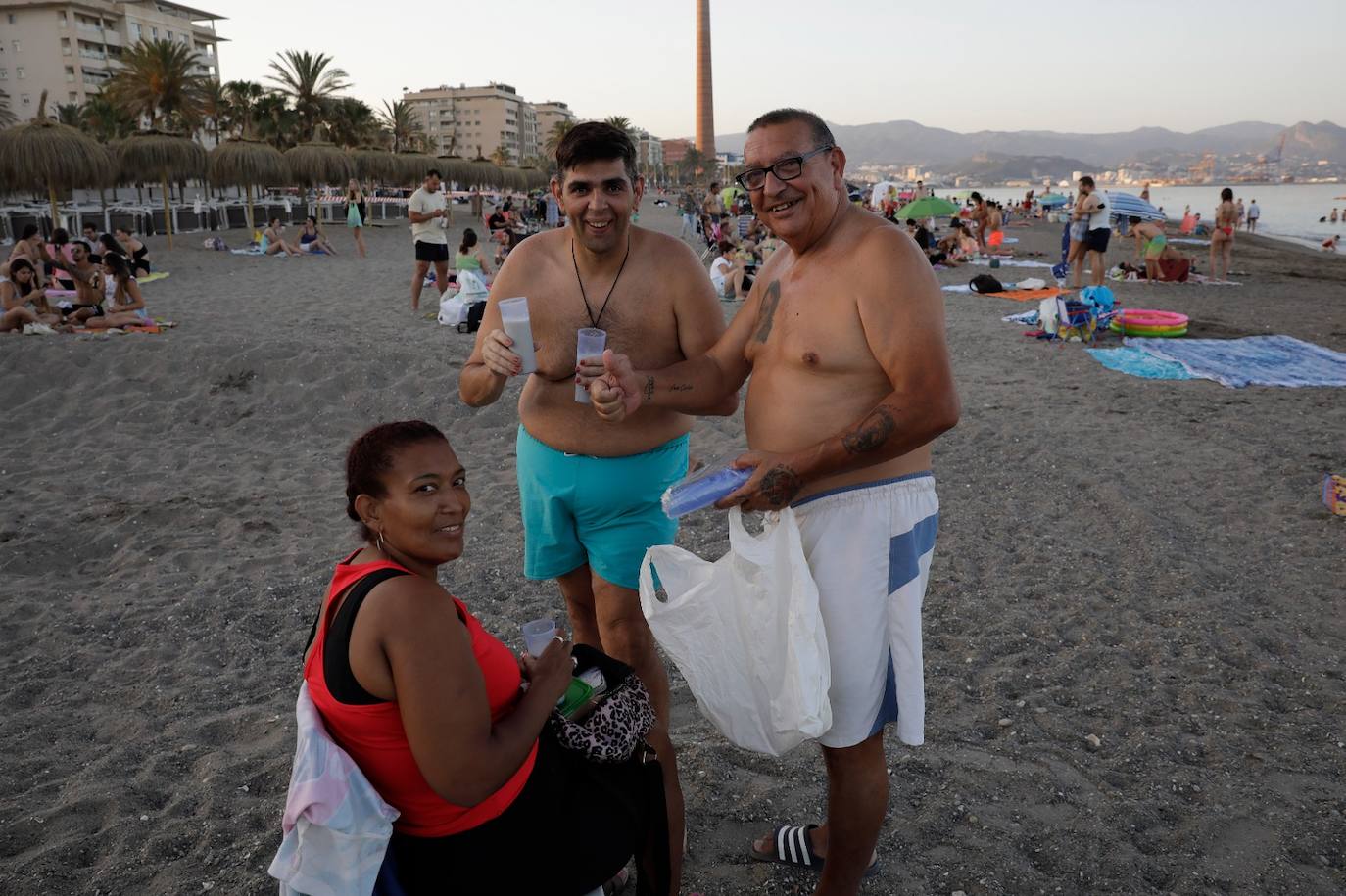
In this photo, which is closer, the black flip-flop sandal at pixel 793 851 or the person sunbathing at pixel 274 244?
the black flip-flop sandal at pixel 793 851

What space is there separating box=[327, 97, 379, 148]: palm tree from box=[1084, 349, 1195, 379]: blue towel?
43977 millimetres

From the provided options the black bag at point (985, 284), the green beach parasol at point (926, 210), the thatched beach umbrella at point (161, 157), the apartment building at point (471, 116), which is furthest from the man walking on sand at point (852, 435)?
the apartment building at point (471, 116)

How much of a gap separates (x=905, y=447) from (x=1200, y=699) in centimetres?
222

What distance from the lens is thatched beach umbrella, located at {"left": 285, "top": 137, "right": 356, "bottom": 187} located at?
2520 centimetres

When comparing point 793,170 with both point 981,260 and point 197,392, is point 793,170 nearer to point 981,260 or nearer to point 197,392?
point 197,392

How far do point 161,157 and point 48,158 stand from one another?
161 inches

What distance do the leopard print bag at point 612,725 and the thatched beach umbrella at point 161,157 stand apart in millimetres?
21585

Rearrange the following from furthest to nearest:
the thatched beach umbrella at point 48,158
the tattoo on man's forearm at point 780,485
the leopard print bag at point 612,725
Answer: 1. the thatched beach umbrella at point 48,158
2. the tattoo on man's forearm at point 780,485
3. the leopard print bag at point 612,725

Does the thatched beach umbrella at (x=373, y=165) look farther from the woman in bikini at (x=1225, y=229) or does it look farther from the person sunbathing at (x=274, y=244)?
the woman in bikini at (x=1225, y=229)

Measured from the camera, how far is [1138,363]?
343 inches

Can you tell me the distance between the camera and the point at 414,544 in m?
1.61

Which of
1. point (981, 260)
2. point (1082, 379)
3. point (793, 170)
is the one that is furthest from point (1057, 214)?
point (793, 170)

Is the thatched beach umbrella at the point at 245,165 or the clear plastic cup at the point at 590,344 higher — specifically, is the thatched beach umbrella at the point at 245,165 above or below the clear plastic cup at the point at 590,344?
above

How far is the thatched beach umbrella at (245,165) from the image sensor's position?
883 inches
